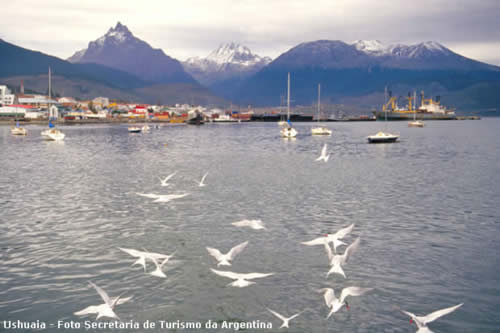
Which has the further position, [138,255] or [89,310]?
[138,255]

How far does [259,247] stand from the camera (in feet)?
57.9

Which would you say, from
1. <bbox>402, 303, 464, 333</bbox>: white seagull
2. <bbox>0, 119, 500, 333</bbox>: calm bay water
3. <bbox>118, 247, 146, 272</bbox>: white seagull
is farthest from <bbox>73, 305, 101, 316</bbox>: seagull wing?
<bbox>402, 303, 464, 333</bbox>: white seagull

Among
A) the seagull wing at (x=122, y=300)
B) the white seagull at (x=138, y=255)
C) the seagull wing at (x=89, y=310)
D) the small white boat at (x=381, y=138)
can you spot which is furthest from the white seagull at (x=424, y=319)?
the small white boat at (x=381, y=138)

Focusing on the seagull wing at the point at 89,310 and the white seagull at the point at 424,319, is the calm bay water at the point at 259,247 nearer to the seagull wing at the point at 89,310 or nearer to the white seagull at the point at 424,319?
the seagull wing at the point at 89,310

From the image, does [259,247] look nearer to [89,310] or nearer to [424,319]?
[89,310]

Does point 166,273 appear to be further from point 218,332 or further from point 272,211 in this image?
point 272,211

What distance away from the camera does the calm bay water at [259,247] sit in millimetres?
12312

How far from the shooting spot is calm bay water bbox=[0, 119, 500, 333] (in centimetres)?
1231

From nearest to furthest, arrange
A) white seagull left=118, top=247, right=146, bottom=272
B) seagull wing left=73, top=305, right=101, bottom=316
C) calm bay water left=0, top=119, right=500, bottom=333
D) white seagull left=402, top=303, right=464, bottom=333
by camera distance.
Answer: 1. white seagull left=402, top=303, right=464, bottom=333
2. seagull wing left=73, top=305, right=101, bottom=316
3. calm bay water left=0, top=119, right=500, bottom=333
4. white seagull left=118, top=247, right=146, bottom=272

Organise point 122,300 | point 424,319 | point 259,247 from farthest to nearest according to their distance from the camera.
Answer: point 259,247
point 122,300
point 424,319

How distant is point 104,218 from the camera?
73.2ft

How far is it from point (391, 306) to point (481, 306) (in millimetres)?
2535

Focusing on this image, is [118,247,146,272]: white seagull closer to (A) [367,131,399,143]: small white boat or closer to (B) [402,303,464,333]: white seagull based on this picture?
(B) [402,303,464,333]: white seagull

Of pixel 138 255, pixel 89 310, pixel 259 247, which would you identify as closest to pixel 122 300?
pixel 89 310
